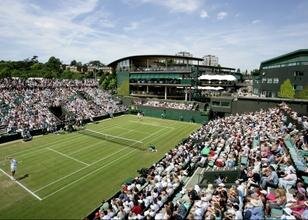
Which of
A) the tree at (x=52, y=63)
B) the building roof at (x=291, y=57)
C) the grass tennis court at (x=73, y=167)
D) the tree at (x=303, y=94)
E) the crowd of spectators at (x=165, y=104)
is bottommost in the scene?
the grass tennis court at (x=73, y=167)

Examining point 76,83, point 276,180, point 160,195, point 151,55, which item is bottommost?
point 160,195

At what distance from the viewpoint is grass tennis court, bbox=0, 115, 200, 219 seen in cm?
1642

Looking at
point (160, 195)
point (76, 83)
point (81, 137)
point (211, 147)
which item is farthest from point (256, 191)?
point (76, 83)

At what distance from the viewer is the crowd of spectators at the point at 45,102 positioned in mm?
35375

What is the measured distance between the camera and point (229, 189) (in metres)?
13.7

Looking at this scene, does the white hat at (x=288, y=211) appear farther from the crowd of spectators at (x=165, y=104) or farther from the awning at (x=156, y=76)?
the awning at (x=156, y=76)

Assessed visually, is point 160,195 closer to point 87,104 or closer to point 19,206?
point 19,206

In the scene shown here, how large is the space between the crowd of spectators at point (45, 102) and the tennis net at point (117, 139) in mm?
5200

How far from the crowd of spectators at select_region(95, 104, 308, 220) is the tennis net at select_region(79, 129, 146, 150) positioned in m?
9.55

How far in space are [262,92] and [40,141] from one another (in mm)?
49607

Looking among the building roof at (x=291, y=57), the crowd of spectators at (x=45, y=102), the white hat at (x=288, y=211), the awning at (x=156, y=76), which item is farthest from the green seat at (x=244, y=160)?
the awning at (x=156, y=76)

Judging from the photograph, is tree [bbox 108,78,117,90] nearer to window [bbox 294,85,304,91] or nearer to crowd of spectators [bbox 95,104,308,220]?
window [bbox 294,85,304,91]

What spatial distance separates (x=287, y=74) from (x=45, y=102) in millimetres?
44210

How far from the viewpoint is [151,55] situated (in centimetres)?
7688
